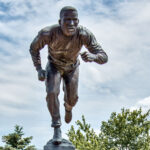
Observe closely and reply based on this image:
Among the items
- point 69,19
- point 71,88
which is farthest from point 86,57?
point 71,88

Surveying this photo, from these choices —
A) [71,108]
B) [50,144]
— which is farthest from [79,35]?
[50,144]

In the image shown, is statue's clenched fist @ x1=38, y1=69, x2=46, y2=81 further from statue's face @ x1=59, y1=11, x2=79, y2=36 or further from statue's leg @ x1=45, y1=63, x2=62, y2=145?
statue's face @ x1=59, y1=11, x2=79, y2=36

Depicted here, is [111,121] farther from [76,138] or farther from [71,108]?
[71,108]

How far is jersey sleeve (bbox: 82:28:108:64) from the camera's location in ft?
18.9

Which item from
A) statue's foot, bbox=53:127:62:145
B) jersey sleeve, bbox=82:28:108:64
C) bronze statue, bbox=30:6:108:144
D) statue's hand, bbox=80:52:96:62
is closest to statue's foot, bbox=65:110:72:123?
bronze statue, bbox=30:6:108:144

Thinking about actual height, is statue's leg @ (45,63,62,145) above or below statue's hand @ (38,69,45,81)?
below

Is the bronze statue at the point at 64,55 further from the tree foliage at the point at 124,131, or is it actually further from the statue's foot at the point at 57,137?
the tree foliage at the point at 124,131

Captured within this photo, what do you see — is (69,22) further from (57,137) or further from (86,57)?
(57,137)

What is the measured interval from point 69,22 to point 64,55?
660 millimetres

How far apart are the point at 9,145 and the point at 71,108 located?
69.4ft

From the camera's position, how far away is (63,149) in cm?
525

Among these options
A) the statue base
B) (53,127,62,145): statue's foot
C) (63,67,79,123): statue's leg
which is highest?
(63,67,79,123): statue's leg

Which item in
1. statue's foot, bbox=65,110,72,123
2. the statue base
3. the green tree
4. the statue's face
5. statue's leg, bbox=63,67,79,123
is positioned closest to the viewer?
the statue base

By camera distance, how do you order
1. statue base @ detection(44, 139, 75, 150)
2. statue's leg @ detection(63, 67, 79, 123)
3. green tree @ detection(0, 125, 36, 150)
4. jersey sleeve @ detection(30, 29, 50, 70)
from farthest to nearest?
green tree @ detection(0, 125, 36, 150) < statue's leg @ detection(63, 67, 79, 123) < jersey sleeve @ detection(30, 29, 50, 70) < statue base @ detection(44, 139, 75, 150)
